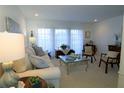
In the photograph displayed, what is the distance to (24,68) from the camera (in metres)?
2.21

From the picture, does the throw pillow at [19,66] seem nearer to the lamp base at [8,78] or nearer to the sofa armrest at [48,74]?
the sofa armrest at [48,74]

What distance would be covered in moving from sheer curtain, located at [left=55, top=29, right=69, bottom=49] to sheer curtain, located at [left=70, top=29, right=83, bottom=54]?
0.30 metres

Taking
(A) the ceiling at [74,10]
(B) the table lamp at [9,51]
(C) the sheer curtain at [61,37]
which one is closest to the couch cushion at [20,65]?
(B) the table lamp at [9,51]

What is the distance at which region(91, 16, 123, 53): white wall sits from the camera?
548 cm

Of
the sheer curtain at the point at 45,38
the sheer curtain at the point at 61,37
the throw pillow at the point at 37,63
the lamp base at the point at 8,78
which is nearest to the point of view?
the lamp base at the point at 8,78

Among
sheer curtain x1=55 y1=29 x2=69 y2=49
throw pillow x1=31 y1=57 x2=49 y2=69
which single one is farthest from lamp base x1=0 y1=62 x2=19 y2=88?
sheer curtain x1=55 y1=29 x2=69 y2=49

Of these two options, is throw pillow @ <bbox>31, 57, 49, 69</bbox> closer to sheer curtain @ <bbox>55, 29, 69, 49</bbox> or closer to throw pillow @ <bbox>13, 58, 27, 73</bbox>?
throw pillow @ <bbox>13, 58, 27, 73</bbox>

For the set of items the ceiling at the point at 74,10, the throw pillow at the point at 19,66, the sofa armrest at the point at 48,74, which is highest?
the ceiling at the point at 74,10

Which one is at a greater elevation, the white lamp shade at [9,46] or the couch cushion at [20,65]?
the white lamp shade at [9,46]

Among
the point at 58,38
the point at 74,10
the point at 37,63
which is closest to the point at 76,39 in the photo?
the point at 58,38

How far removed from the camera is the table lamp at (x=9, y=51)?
1.19m

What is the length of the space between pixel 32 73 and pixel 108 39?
4937 mm

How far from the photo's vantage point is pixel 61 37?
6.96 m
